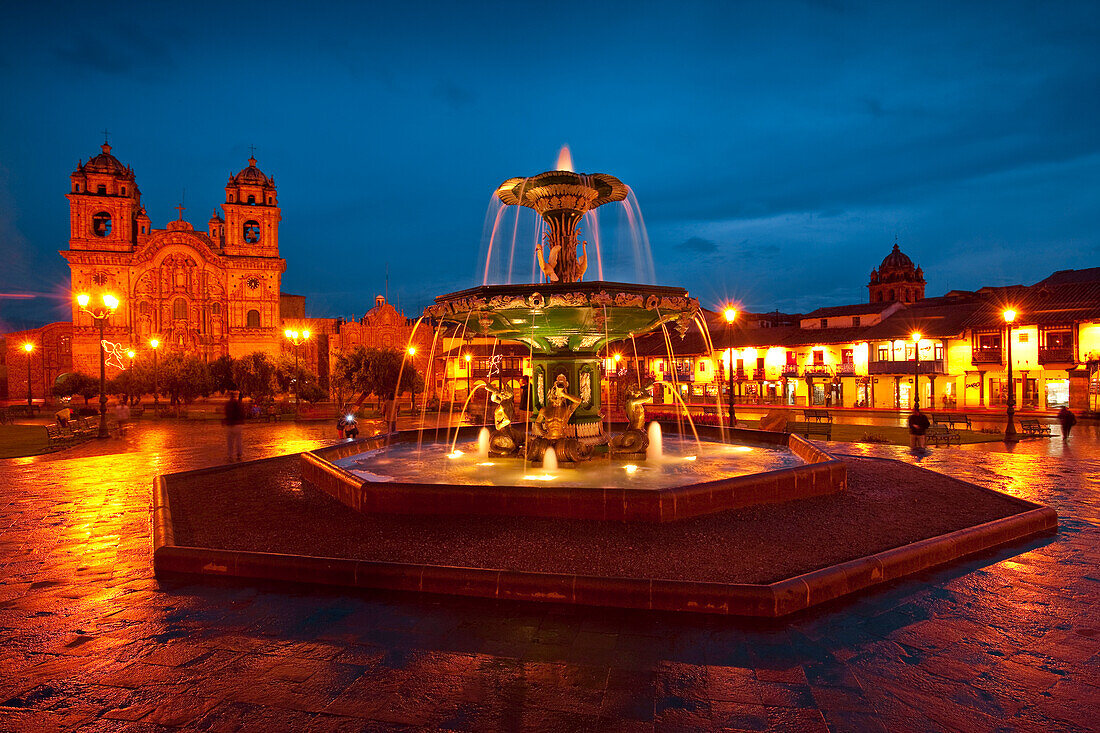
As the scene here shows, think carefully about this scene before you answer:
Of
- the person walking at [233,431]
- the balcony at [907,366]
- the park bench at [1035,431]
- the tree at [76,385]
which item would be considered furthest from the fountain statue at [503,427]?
Answer: the tree at [76,385]

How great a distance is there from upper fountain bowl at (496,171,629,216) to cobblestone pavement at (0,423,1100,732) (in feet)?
25.7

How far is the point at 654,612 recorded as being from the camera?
4777 millimetres

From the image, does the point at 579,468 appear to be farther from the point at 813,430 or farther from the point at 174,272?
the point at 174,272

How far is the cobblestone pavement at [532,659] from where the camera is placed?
133 inches

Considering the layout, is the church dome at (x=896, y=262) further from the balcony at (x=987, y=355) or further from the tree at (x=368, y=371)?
the tree at (x=368, y=371)

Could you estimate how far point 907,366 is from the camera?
40.8 m

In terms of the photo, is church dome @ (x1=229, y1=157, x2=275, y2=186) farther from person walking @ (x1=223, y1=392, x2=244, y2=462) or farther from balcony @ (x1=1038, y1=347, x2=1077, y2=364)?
balcony @ (x1=1038, y1=347, x2=1077, y2=364)

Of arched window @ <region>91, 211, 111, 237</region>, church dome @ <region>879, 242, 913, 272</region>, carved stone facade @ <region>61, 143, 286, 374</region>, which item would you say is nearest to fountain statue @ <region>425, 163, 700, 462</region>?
carved stone facade @ <region>61, 143, 286, 374</region>

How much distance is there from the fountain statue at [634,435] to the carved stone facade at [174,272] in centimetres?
5562

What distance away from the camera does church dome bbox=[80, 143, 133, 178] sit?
189 feet

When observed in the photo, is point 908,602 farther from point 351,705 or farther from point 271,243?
point 271,243

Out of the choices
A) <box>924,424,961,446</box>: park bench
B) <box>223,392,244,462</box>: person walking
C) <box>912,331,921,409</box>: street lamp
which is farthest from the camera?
<box>912,331,921,409</box>: street lamp

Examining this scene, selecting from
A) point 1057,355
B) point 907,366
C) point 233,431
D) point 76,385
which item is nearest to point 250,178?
point 76,385

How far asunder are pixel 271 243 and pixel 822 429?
2272 inches
